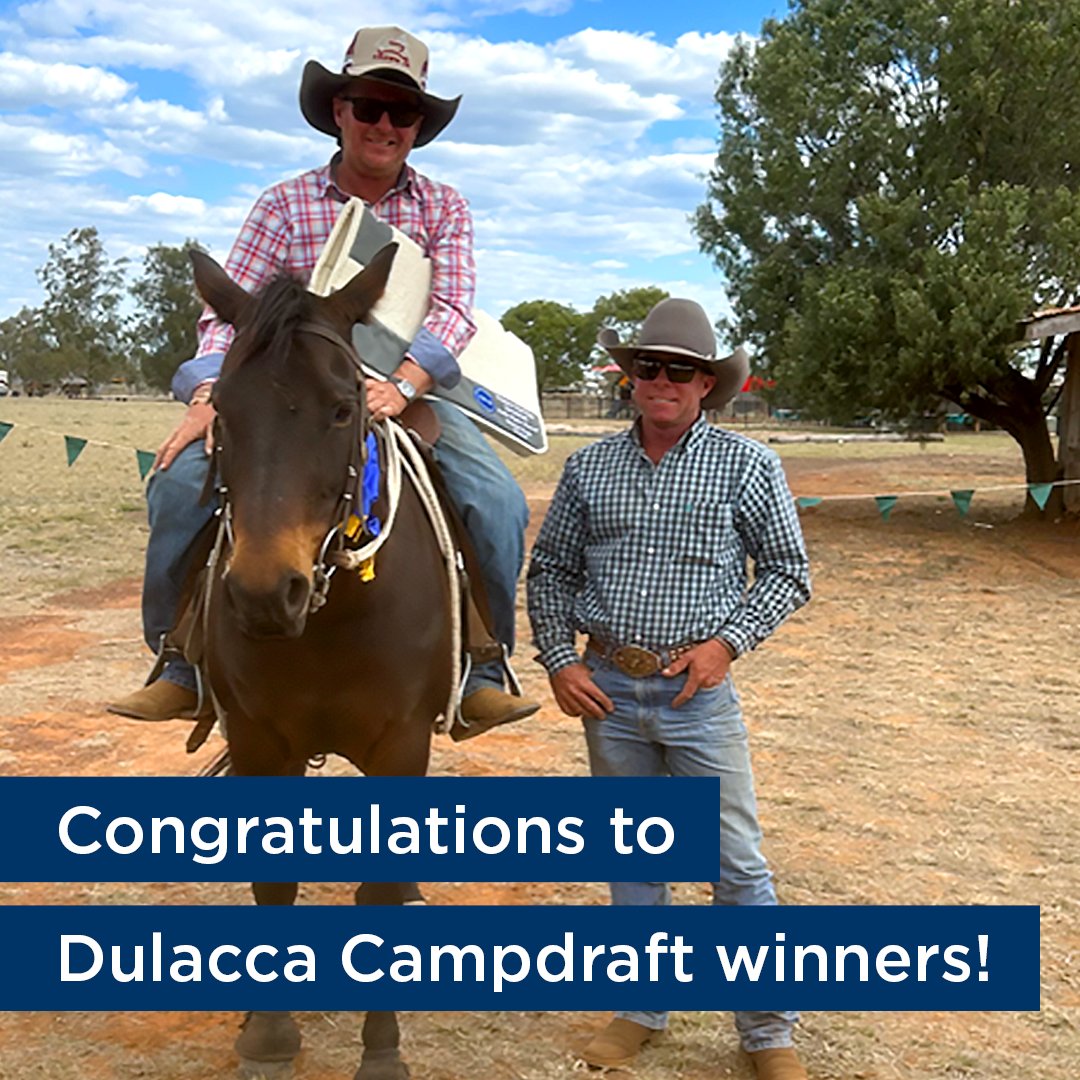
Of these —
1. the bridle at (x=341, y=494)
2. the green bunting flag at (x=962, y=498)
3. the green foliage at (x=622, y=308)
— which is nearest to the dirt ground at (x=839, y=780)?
the green bunting flag at (x=962, y=498)

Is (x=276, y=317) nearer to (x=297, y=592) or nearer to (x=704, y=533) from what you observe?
(x=297, y=592)

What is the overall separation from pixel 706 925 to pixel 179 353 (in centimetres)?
6317

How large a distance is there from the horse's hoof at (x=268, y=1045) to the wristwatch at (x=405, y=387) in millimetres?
1926

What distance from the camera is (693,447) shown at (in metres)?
3.49

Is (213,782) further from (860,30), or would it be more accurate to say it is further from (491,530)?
(860,30)

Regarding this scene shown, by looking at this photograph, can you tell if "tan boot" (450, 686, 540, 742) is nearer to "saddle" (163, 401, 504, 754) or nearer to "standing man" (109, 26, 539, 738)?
"standing man" (109, 26, 539, 738)

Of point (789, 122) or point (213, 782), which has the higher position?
point (789, 122)

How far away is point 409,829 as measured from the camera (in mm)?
3533

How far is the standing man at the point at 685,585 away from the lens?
3.45m

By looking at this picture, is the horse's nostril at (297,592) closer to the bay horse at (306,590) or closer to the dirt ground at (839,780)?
the bay horse at (306,590)

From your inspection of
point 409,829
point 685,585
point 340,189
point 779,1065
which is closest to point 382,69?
point 340,189

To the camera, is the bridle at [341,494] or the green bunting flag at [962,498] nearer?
the bridle at [341,494]

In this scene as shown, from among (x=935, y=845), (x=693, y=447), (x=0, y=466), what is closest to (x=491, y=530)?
(x=693, y=447)

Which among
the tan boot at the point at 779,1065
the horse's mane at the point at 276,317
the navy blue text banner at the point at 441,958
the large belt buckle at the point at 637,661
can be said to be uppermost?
the horse's mane at the point at 276,317
